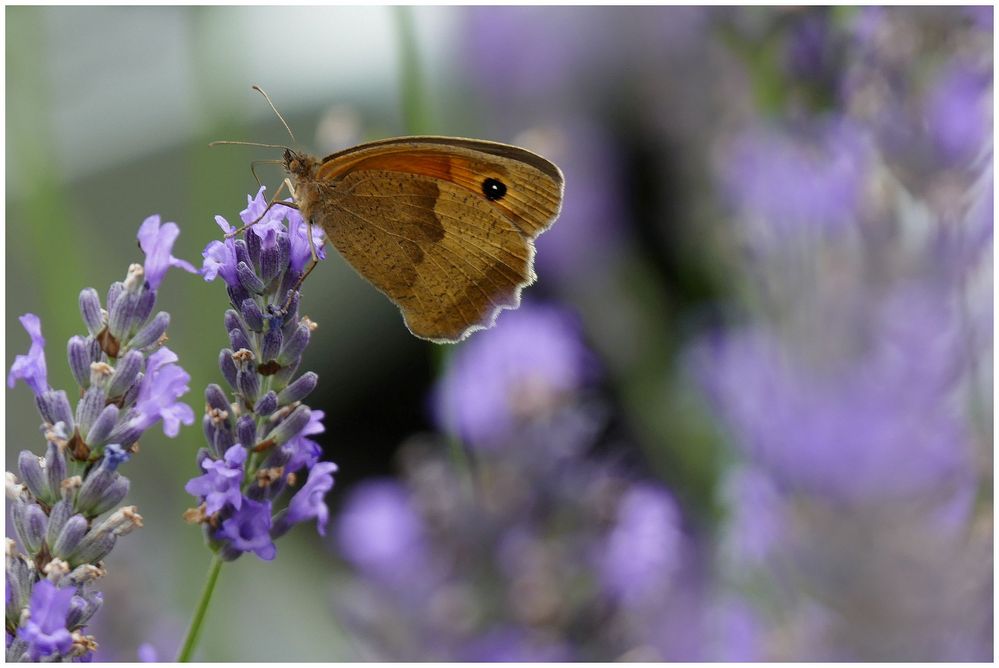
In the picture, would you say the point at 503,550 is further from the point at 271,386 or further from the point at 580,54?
the point at 580,54

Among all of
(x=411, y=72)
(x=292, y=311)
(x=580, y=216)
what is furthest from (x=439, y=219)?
(x=580, y=216)

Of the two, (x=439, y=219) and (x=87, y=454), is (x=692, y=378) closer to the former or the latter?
(x=439, y=219)

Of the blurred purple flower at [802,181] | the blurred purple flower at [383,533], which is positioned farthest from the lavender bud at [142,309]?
the blurred purple flower at [802,181]

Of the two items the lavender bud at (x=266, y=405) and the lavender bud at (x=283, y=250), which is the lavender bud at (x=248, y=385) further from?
the lavender bud at (x=283, y=250)

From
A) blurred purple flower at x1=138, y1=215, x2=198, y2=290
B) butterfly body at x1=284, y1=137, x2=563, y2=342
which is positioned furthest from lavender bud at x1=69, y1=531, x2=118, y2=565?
butterfly body at x1=284, y1=137, x2=563, y2=342

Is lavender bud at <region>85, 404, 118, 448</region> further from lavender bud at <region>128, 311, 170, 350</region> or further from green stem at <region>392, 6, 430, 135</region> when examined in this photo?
green stem at <region>392, 6, 430, 135</region>

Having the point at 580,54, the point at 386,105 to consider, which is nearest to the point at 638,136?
the point at 580,54
